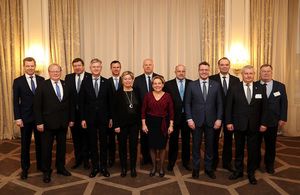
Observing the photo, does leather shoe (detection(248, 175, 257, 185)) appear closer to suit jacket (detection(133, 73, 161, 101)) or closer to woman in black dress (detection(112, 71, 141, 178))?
woman in black dress (detection(112, 71, 141, 178))

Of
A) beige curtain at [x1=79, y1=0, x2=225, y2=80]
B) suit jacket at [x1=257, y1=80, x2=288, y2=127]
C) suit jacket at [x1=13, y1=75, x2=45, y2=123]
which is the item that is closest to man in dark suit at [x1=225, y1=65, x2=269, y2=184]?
suit jacket at [x1=257, y1=80, x2=288, y2=127]

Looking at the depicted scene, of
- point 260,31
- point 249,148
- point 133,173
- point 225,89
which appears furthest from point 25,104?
point 260,31

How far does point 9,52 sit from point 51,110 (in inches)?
122

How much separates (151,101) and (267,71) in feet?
5.68

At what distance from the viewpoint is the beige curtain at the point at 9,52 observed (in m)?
5.19

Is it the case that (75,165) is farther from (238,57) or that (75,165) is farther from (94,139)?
(238,57)

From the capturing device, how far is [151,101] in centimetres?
314

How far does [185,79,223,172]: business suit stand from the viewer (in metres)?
3.13

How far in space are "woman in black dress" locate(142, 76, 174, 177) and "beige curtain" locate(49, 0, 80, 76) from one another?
3.01 m

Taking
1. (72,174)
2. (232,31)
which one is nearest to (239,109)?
(72,174)

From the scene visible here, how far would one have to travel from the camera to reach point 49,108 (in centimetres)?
305

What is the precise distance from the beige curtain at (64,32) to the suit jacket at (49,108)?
247 centimetres

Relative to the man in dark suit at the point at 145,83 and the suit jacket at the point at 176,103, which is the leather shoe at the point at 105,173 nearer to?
the man in dark suit at the point at 145,83

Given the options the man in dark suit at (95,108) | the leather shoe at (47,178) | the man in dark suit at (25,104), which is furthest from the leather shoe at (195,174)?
the man in dark suit at (25,104)
